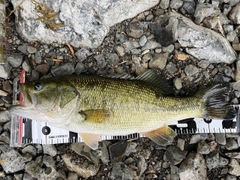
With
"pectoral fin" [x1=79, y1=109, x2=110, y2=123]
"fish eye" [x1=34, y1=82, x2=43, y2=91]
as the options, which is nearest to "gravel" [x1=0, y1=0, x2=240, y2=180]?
"fish eye" [x1=34, y1=82, x2=43, y2=91]

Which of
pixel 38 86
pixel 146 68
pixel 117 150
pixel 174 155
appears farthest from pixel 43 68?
pixel 174 155

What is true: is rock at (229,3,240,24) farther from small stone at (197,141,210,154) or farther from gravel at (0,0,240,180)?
small stone at (197,141,210,154)

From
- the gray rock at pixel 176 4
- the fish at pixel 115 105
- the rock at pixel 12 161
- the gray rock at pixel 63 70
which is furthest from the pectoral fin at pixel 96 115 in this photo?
the gray rock at pixel 176 4

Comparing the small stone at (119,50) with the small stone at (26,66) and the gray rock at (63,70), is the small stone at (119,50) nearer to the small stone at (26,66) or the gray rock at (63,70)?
the gray rock at (63,70)

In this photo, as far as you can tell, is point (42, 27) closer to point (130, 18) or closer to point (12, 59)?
point (12, 59)

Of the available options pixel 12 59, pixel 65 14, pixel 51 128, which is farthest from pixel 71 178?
pixel 65 14
